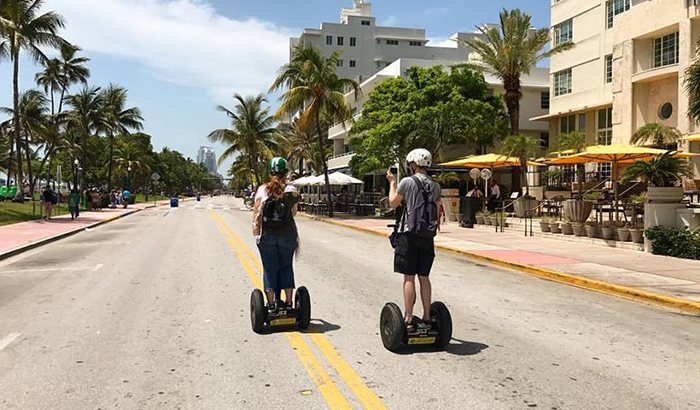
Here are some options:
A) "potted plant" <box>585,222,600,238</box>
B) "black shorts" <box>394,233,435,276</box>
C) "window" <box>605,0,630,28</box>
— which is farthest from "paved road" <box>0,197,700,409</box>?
"window" <box>605,0,630,28</box>

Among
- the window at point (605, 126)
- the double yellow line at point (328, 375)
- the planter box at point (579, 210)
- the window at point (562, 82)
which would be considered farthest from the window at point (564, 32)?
the double yellow line at point (328, 375)

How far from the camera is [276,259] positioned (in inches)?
261

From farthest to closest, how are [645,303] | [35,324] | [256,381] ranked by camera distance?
[645,303], [35,324], [256,381]

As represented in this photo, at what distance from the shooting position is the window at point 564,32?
123 feet

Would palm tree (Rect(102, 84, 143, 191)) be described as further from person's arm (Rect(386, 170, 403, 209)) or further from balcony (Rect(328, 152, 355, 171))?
person's arm (Rect(386, 170, 403, 209))

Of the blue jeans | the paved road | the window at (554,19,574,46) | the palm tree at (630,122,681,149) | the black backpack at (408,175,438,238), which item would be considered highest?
the window at (554,19,574,46)

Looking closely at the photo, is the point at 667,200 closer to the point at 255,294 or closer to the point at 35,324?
the point at 255,294

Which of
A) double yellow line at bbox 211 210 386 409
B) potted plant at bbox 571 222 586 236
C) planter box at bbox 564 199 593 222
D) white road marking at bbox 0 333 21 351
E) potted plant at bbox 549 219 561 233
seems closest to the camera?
double yellow line at bbox 211 210 386 409

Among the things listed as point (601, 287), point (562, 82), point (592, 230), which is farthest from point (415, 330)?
point (562, 82)

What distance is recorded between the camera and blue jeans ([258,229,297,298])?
657 cm

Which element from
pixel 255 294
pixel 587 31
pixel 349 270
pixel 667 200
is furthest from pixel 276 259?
pixel 587 31

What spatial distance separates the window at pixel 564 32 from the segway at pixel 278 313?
116 feet

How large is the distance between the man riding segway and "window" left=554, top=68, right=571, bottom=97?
34333 mm

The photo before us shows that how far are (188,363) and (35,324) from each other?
293cm
